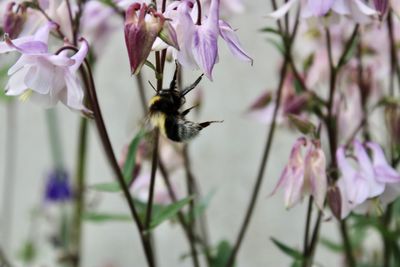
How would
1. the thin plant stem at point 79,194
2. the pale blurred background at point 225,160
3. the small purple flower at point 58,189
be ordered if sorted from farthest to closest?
the pale blurred background at point 225,160, the small purple flower at point 58,189, the thin plant stem at point 79,194

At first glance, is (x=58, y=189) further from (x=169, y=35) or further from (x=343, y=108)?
(x=169, y=35)

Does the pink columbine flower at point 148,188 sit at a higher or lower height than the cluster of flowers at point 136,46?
lower

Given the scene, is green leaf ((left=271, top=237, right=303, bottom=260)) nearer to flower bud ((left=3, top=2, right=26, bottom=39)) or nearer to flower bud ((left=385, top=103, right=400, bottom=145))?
flower bud ((left=385, top=103, right=400, bottom=145))

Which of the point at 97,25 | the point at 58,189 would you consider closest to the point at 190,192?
the point at 97,25

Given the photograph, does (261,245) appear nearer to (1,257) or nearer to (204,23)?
(1,257)

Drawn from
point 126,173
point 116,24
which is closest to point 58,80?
point 126,173

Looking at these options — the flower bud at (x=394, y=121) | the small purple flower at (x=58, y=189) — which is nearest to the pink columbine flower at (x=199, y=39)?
the flower bud at (x=394, y=121)

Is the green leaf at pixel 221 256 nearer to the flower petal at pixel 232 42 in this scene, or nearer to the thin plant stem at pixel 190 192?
the thin plant stem at pixel 190 192

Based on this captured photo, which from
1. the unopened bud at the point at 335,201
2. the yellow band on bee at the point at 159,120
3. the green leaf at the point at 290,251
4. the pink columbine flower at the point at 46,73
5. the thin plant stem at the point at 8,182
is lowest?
the thin plant stem at the point at 8,182
